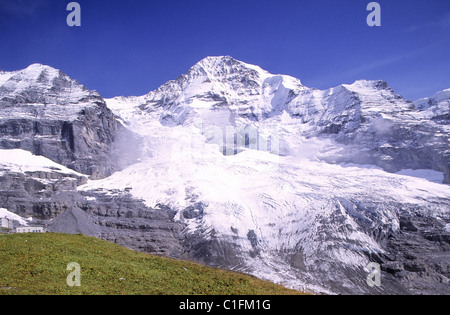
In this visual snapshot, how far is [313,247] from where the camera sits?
12381 centimetres

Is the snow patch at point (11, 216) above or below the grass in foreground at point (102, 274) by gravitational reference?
below

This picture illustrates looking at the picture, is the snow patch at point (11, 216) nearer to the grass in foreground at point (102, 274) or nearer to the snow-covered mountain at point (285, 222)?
the snow-covered mountain at point (285, 222)

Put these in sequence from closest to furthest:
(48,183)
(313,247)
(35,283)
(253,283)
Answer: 1. (35,283)
2. (253,283)
3. (313,247)
4. (48,183)

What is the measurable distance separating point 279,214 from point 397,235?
38.6 meters

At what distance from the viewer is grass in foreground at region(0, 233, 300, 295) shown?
111 feet

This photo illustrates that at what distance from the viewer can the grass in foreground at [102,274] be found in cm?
3388

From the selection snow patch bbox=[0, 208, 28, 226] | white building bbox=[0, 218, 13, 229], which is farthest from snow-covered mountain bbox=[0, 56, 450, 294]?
white building bbox=[0, 218, 13, 229]

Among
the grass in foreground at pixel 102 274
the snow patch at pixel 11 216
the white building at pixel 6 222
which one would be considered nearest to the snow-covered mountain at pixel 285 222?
the snow patch at pixel 11 216

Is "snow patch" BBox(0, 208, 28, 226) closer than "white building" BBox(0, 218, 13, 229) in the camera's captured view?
No

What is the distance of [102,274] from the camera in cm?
3819

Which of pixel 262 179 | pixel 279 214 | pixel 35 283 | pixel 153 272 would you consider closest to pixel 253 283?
pixel 153 272

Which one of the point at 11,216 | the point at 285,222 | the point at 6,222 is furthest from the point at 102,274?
the point at 11,216

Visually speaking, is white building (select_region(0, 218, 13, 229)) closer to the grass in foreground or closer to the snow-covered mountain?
the snow-covered mountain
